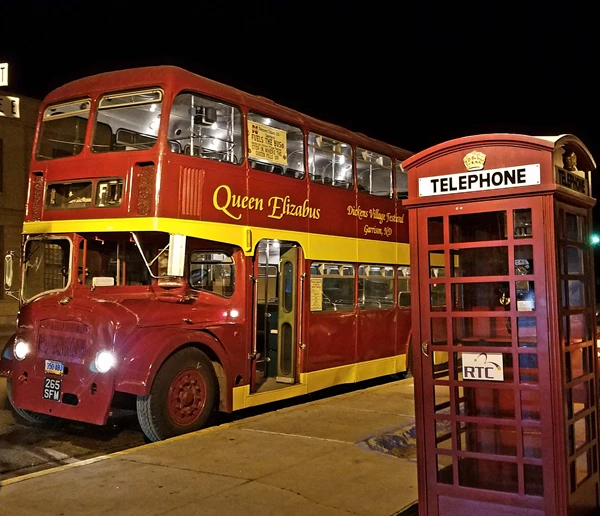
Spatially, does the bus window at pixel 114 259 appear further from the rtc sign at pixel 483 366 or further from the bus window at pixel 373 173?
the rtc sign at pixel 483 366

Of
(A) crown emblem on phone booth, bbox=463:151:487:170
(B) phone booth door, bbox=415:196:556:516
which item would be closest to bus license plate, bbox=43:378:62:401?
(B) phone booth door, bbox=415:196:556:516

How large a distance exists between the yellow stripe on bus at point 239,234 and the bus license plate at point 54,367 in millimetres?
1676

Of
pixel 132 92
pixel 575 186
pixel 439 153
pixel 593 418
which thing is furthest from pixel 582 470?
pixel 132 92

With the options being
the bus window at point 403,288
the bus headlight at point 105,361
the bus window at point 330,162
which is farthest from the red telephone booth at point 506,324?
the bus window at point 403,288

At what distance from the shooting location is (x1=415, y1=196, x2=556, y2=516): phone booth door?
14.0 ft

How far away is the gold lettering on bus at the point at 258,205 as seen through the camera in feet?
28.7

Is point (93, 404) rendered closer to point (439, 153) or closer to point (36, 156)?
point (36, 156)

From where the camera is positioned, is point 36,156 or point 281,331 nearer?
point 36,156

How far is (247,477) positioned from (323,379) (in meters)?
4.68

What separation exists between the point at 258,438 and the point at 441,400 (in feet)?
9.43

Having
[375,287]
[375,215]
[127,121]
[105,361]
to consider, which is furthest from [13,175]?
[105,361]

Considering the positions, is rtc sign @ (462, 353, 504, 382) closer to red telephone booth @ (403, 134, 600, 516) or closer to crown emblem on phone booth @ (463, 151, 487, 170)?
red telephone booth @ (403, 134, 600, 516)

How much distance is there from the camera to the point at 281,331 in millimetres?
10297

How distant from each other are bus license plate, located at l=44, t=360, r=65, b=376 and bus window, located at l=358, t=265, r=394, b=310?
5.45 metres
